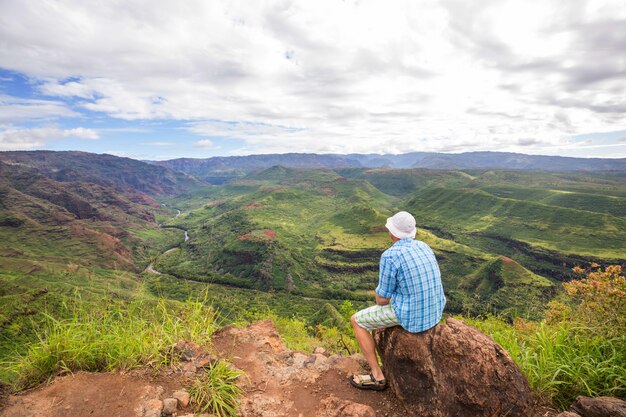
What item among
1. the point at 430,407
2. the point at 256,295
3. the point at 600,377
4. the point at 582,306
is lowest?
the point at 256,295

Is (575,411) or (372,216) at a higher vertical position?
(575,411)

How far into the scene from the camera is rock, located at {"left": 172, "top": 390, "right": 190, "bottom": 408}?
4.89 m

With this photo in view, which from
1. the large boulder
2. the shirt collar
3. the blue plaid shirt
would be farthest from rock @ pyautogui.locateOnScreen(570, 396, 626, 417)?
the shirt collar

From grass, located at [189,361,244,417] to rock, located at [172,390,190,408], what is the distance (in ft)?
0.31

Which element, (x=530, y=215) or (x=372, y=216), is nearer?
(x=530, y=215)

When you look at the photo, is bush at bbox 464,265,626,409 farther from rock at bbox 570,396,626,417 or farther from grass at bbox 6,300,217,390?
grass at bbox 6,300,217,390

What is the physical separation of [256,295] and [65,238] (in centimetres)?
10648

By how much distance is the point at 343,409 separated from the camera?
5238 mm

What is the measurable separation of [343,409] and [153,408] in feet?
10.3

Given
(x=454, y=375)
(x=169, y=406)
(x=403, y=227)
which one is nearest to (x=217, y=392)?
(x=169, y=406)

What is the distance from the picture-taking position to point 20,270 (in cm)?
8725

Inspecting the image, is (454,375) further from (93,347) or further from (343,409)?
(93,347)

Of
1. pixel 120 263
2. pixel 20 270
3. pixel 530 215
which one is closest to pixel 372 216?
pixel 530 215

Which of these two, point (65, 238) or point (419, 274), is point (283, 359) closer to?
point (419, 274)
